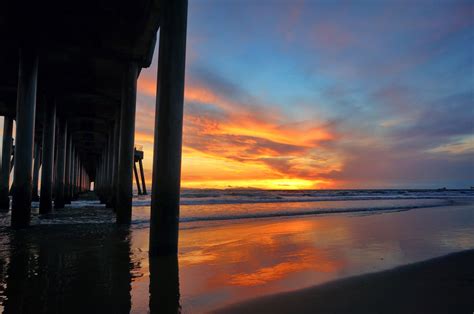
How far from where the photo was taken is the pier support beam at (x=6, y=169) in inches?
714

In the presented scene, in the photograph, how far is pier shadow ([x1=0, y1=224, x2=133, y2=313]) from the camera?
3.53 meters

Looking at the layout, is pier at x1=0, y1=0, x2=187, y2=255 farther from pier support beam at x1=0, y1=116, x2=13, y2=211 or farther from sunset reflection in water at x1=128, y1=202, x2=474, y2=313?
sunset reflection in water at x1=128, y1=202, x2=474, y2=313

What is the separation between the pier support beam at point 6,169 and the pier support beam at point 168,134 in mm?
16012

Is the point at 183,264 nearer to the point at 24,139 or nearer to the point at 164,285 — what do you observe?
the point at 164,285

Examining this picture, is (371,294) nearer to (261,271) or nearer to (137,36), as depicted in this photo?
(261,271)

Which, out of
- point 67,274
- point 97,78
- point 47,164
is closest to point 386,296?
point 67,274

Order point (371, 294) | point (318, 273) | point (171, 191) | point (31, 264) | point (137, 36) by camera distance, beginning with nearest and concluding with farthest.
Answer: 1. point (371, 294)
2. point (318, 273)
3. point (31, 264)
4. point (171, 191)
5. point (137, 36)

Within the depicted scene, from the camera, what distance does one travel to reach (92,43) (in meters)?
11.4

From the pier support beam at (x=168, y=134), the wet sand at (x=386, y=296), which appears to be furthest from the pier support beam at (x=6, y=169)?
the wet sand at (x=386, y=296)

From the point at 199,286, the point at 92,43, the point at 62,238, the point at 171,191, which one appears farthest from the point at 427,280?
the point at 92,43

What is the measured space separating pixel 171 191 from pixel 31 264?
8.32 feet

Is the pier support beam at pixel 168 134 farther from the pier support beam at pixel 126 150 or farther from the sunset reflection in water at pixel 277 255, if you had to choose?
the pier support beam at pixel 126 150

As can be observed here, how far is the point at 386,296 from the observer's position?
154 inches

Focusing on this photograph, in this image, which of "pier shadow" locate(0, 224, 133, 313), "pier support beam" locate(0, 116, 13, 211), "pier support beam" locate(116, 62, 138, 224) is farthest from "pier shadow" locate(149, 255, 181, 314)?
"pier support beam" locate(0, 116, 13, 211)
